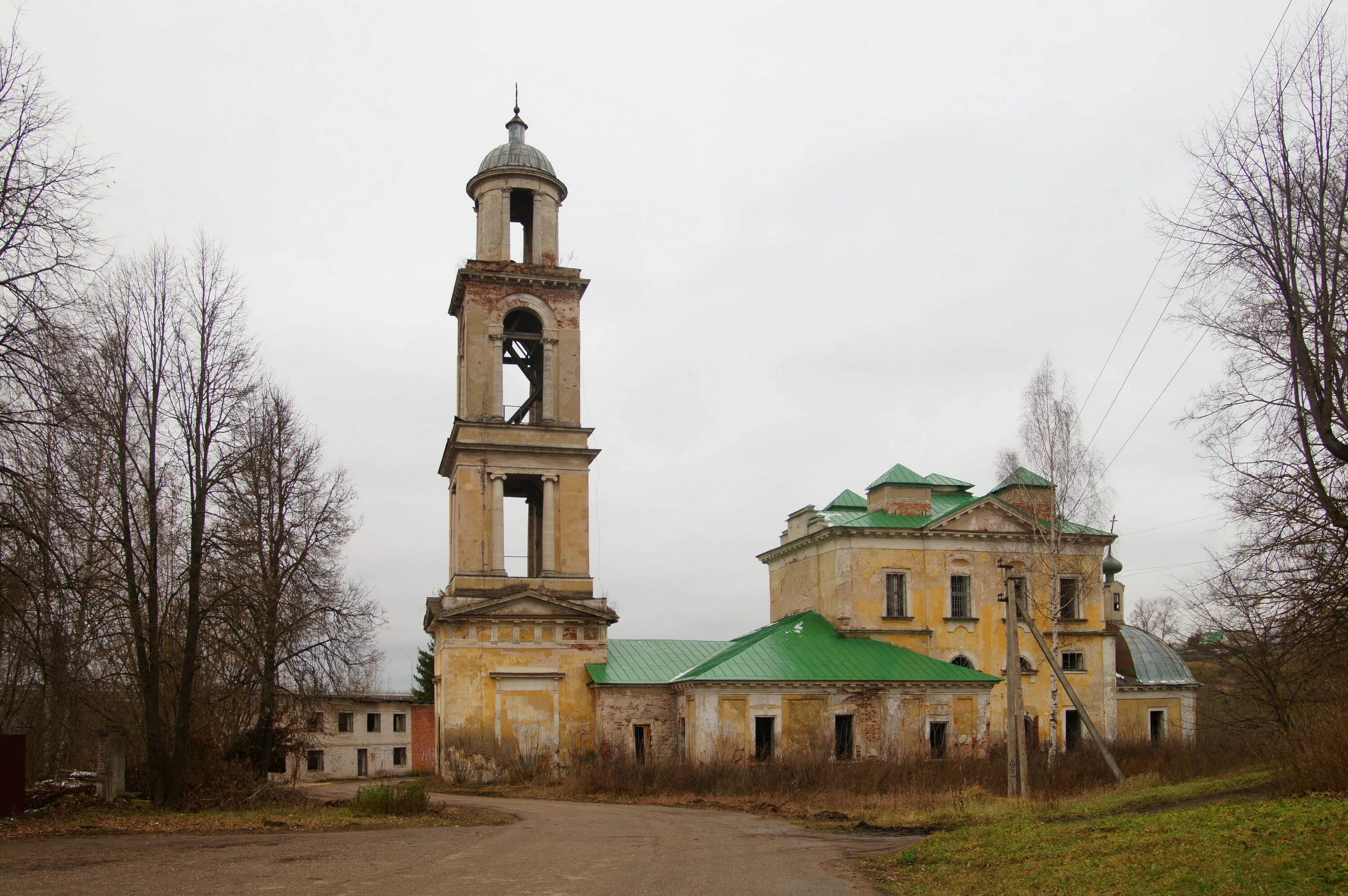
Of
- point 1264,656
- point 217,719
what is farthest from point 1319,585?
point 217,719

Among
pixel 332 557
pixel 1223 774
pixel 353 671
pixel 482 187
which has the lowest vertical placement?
pixel 1223 774

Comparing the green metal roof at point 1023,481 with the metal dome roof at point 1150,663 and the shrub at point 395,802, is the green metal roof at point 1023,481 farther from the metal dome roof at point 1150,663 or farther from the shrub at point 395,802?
the shrub at point 395,802

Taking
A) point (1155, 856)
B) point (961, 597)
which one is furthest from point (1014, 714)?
point (961, 597)

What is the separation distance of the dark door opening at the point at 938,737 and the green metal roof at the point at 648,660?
688 cm

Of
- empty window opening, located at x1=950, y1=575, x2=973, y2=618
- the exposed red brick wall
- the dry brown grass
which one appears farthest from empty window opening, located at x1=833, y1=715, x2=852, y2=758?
the exposed red brick wall

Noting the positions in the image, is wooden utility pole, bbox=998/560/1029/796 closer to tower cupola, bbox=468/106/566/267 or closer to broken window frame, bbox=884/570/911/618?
broken window frame, bbox=884/570/911/618

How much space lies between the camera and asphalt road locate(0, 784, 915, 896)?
1146 centimetres

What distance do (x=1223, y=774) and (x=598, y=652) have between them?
1570 cm

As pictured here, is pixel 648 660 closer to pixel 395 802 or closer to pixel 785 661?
pixel 785 661

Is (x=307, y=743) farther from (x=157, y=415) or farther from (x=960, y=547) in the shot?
(x=960, y=547)

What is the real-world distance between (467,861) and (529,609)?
1641cm

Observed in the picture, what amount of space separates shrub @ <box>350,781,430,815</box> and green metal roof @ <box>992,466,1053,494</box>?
21.5 metres

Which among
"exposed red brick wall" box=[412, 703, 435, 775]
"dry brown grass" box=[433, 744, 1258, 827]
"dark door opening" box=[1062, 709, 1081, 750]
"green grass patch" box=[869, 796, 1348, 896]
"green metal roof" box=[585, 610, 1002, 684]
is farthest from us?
"exposed red brick wall" box=[412, 703, 435, 775]

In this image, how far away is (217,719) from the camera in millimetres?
23562
